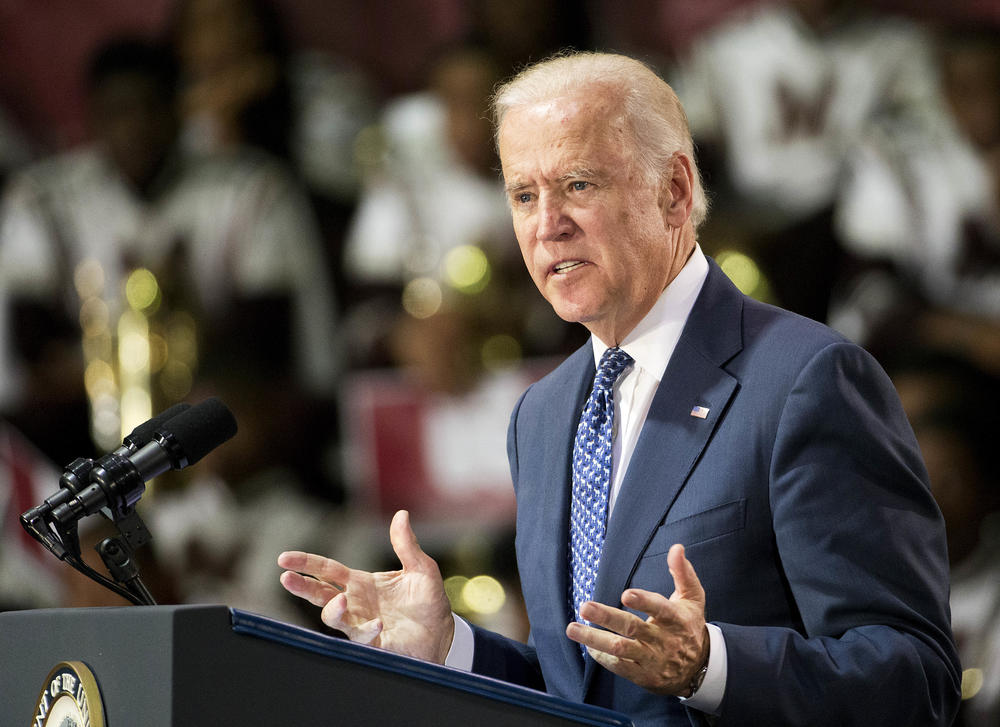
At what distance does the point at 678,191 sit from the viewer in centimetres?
233

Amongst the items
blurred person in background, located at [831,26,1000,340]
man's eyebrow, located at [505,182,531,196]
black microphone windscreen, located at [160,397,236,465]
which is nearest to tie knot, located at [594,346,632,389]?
man's eyebrow, located at [505,182,531,196]

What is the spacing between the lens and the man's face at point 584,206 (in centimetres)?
218

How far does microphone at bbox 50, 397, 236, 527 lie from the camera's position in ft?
5.72

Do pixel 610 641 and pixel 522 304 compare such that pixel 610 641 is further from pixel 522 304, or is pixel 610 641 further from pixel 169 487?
pixel 169 487

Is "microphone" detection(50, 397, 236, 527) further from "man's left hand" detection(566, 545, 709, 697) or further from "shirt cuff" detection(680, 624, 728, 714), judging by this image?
"shirt cuff" detection(680, 624, 728, 714)

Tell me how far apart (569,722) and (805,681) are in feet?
1.23

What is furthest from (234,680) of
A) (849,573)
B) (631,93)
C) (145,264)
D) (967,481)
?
(145,264)

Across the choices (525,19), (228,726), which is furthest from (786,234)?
(228,726)

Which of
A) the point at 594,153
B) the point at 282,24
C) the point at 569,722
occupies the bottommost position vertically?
the point at 569,722

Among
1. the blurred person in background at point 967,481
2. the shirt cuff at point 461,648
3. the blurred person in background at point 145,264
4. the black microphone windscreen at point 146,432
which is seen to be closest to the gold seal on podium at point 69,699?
the black microphone windscreen at point 146,432

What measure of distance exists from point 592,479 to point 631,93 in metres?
0.72

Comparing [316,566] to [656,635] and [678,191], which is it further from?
[678,191]

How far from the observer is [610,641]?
159cm

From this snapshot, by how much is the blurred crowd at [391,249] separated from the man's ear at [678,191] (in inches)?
132
